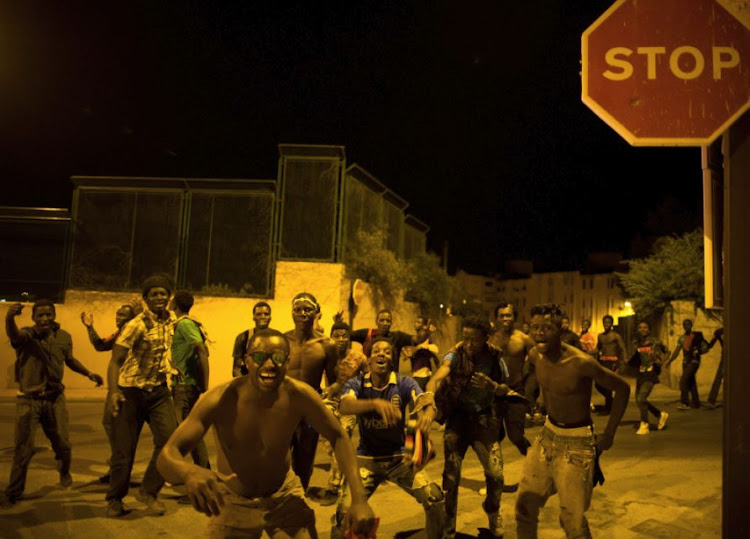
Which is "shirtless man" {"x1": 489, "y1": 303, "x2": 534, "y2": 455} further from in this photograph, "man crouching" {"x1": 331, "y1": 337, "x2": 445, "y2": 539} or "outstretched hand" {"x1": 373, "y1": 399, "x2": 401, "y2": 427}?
"outstretched hand" {"x1": 373, "y1": 399, "x2": 401, "y2": 427}

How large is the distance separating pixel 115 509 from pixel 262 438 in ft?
10.4

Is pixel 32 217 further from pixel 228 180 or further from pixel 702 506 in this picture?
pixel 702 506

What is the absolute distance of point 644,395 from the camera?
1116cm

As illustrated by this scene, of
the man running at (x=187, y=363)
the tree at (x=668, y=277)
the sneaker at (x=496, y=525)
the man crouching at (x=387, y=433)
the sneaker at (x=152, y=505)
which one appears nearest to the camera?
the man crouching at (x=387, y=433)

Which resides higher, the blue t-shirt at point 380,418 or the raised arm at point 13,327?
the raised arm at point 13,327

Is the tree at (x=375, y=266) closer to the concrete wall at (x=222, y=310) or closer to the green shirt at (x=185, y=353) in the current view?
the concrete wall at (x=222, y=310)

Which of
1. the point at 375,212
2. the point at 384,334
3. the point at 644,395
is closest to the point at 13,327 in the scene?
the point at 384,334

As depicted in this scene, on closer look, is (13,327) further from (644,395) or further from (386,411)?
(644,395)

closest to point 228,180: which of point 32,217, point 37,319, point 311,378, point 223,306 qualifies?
point 223,306

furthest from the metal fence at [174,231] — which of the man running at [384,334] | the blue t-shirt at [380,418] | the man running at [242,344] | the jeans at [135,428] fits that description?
the blue t-shirt at [380,418]

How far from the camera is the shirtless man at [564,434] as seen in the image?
4277mm

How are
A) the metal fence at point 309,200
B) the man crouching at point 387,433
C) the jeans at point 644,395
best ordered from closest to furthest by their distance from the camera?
1. the man crouching at point 387,433
2. the jeans at point 644,395
3. the metal fence at point 309,200

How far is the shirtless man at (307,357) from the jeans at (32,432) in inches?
99.5

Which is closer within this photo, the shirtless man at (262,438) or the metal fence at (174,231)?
the shirtless man at (262,438)
